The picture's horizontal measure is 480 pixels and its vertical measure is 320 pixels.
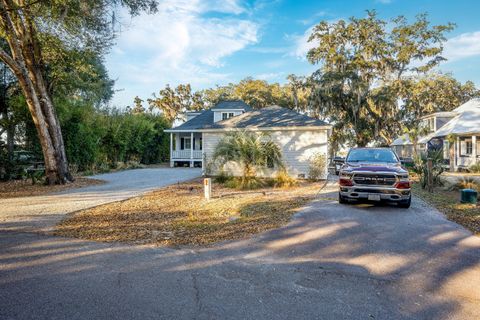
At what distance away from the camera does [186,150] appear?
25.3 meters

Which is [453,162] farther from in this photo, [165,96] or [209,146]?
[165,96]

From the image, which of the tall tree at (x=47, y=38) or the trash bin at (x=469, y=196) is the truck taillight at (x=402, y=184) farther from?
the tall tree at (x=47, y=38)

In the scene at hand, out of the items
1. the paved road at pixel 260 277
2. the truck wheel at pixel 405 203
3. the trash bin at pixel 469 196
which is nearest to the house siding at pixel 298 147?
the trash bin at pixel 469 196

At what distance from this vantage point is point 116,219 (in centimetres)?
696

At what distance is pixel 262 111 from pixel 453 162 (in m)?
16.1

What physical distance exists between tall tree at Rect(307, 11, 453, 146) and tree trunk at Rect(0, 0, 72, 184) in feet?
73.8

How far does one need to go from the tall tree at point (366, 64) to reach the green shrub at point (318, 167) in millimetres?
14505

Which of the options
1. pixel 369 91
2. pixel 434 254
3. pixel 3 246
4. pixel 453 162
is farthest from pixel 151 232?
pixel 369 91

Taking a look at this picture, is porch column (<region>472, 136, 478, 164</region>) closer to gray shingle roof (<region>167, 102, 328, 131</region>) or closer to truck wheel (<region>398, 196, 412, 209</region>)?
gray shingle roof (<region>167, 102, 328, 131</region>)

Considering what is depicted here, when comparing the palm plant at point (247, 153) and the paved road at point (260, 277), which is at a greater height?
the palm plant at point (247, 153)

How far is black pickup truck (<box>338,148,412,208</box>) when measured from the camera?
296 inches

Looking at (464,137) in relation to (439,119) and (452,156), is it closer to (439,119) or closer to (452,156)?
(452,156)

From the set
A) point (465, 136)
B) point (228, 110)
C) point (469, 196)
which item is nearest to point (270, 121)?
point (228, 110)

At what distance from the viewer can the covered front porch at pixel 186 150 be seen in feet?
82.4
